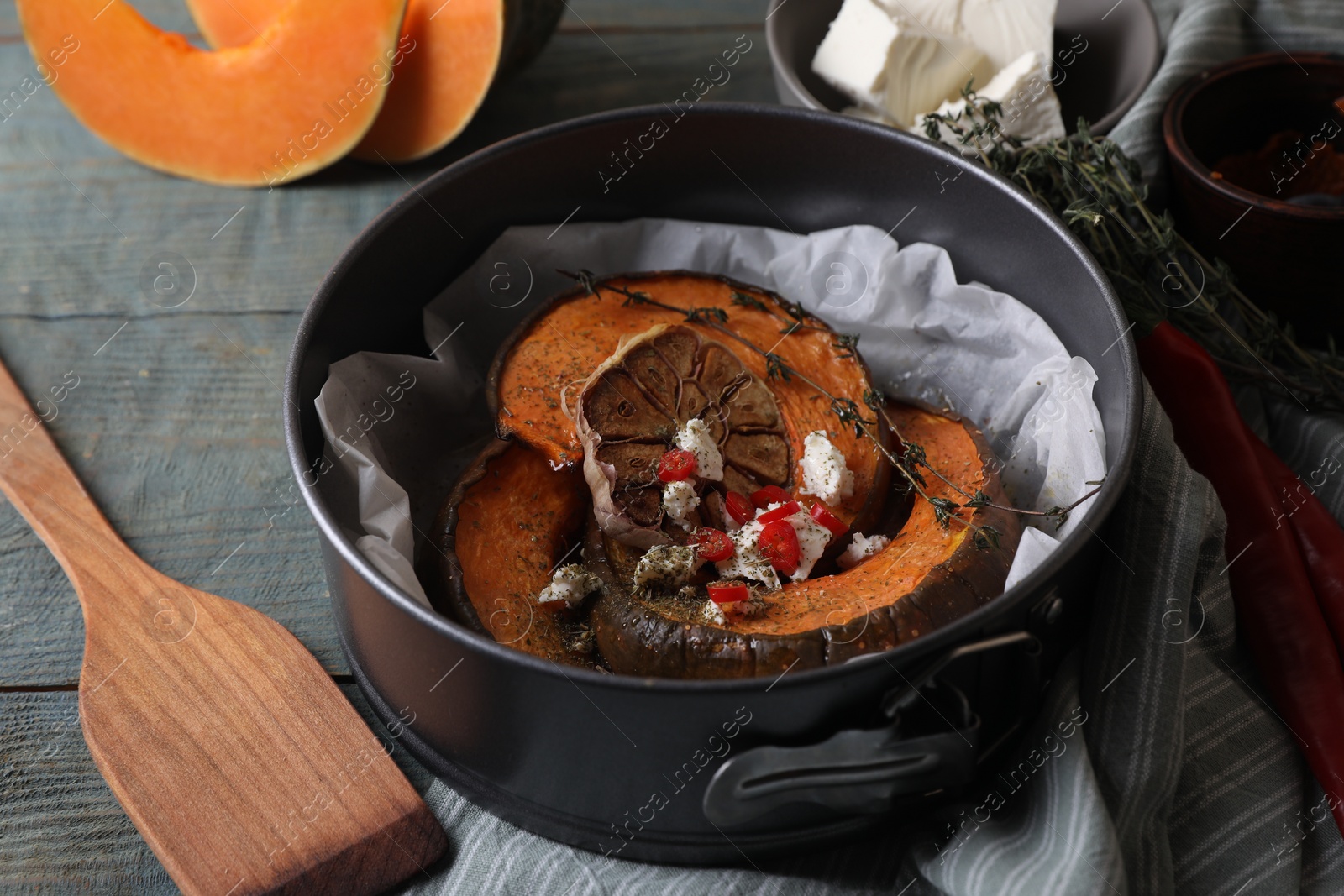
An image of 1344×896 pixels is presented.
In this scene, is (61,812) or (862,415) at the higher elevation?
(862,415)

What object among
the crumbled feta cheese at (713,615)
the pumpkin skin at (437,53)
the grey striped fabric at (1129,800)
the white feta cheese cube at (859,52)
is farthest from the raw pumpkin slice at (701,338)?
the pumpkin skin at (437,53)

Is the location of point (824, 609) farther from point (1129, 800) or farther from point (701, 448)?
point (1129, 800)

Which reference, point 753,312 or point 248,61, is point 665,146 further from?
point 248,61

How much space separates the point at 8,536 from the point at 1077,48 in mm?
2022

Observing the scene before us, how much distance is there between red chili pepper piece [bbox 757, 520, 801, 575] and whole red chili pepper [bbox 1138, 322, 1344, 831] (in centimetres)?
60

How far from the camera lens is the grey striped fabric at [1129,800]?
1.26 metres

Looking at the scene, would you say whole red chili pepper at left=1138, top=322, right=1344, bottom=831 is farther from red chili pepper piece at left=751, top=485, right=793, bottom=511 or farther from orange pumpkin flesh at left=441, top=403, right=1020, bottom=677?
red chili pepper piece at left=751, top=485, right=793, bottom=511

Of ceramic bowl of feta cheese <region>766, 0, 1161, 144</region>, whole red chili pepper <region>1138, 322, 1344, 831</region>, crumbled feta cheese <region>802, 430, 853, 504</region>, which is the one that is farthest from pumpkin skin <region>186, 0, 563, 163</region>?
whole red chili pepper <region>1138, 322, 1344, 831</region>

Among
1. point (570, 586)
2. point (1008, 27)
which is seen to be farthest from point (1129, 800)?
point (1008, 27)

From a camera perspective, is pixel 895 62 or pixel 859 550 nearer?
pixel 859 550

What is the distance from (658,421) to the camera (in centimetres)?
154

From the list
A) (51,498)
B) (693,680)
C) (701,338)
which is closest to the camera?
(693,680)

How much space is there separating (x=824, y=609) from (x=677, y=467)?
27cm

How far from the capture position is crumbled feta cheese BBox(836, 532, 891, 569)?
150 centimetres
